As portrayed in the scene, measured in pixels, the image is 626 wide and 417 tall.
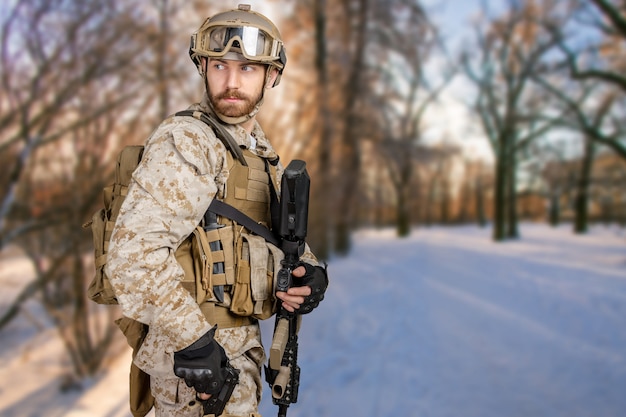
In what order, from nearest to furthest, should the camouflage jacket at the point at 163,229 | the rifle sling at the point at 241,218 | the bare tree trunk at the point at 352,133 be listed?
1. the camouflage jacket at the point at 163,229
2. the rifle sling at the point at 241,218
3. the bare tree trunk at the point at 352,133

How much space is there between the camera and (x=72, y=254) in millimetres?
6961

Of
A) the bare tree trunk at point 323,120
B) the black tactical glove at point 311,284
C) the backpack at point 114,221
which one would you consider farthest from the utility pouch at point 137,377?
the bare tree trunk at point 323,120

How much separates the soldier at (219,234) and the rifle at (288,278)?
67 mm

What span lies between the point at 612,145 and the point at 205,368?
1435 cm

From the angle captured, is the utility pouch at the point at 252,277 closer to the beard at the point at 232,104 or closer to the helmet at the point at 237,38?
the beard at the point at 232,104

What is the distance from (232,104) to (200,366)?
1.00 meters

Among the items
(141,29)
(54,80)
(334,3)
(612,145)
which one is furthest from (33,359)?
(612,145)

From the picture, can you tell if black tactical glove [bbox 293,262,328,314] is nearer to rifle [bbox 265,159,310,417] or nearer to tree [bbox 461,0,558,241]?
rifle [bbox 265,159,310,417]

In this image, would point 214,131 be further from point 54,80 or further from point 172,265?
point 54,80

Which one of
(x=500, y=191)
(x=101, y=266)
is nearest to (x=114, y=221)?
(x=101, y=266)

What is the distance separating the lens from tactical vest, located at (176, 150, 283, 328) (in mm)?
1787

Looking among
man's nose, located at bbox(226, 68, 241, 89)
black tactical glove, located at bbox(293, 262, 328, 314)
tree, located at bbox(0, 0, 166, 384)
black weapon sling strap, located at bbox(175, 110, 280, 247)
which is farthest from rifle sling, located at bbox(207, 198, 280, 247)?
tree, located at bbox(0, 0, 166, 384)

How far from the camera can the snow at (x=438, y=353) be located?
4.82 m

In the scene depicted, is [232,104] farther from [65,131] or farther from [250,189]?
[65,131]
